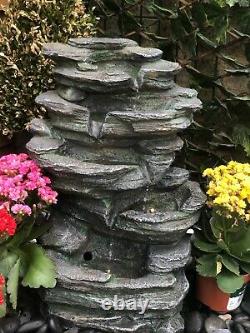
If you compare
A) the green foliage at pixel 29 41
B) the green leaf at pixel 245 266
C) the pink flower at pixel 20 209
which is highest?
the green foliage at pixel 29 41

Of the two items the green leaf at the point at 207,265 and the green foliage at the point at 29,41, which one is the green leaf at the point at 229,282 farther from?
the green foliage at the point at 29,41

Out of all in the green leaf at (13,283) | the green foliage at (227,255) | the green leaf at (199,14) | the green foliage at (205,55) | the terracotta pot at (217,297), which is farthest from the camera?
the green foliage at (205,55)

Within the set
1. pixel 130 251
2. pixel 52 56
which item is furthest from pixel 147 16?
pixel 130 251

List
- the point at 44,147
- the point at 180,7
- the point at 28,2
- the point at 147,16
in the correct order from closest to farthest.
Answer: the point at 44,147 < the point at 28,2 < the point at 180,7 < the point at 147,16

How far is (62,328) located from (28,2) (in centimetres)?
179

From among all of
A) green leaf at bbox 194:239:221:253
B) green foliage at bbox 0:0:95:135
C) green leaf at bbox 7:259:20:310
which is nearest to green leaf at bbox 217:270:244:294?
green leaf at bbox 194:239:221:253

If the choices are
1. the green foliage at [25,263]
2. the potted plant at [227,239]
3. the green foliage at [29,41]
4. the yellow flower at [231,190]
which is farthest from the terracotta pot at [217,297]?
the green foliage at [29,41]

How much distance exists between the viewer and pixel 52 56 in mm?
2475

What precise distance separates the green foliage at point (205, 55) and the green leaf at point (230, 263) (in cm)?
107

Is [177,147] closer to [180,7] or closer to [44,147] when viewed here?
[44,147]

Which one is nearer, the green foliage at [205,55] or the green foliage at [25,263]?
the green foliage at [25,263]

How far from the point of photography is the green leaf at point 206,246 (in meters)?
2.75

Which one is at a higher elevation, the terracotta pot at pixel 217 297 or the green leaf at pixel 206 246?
the green leaf at pixel 206 246

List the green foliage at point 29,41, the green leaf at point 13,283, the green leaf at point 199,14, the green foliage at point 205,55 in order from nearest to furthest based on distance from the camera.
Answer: the green leaf at point 13,283 → the green foliage at point 29,41 → the green leaf at point 199,14 → the green foliage at point 205,55
